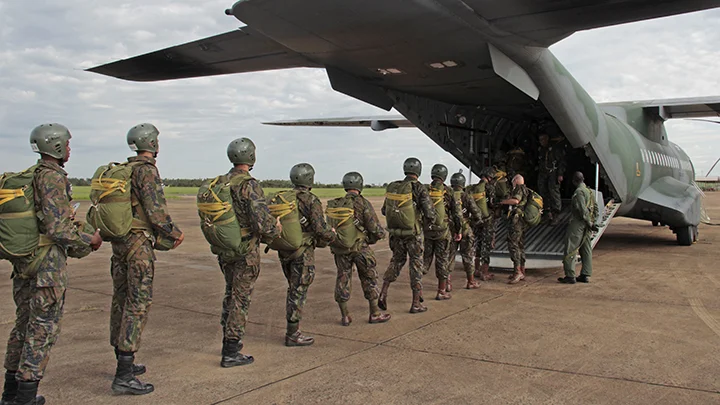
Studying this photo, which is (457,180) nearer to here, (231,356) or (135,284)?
(231,356)

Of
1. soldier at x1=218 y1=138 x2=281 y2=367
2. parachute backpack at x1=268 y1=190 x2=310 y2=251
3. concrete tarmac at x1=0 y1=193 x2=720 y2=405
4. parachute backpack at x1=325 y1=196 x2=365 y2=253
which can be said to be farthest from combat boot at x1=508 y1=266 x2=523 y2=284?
soldier at x1=218 y1=138 x2=281 y2=367

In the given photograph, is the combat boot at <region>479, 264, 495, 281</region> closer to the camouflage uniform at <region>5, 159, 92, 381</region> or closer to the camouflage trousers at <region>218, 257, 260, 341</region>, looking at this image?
the camouflage trousers at <region>218, 257, 260, 341</region>

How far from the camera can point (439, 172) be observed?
24.1 feet

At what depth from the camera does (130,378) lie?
13.0 feet

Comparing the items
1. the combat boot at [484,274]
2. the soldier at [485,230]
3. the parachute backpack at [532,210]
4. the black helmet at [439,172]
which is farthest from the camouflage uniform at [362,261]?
the parachute backpack at [532,210]

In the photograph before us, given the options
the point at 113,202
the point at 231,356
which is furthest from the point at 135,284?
the point at 231,356

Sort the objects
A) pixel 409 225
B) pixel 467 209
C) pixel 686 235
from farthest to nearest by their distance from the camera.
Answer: pixel 686 235
pixel 467 209
pixel 409 225

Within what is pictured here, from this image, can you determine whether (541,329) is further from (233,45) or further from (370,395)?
(233,45)

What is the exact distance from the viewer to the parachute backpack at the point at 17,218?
3.60m

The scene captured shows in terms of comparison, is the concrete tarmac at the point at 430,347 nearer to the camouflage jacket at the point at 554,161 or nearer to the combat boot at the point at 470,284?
the combat boot at the point at 470,284

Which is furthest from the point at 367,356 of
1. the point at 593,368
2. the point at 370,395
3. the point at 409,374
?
the point at 593,368

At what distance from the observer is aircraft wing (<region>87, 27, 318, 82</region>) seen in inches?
261

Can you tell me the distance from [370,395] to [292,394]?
56 centimetres

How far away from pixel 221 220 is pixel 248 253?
15.4 inches
